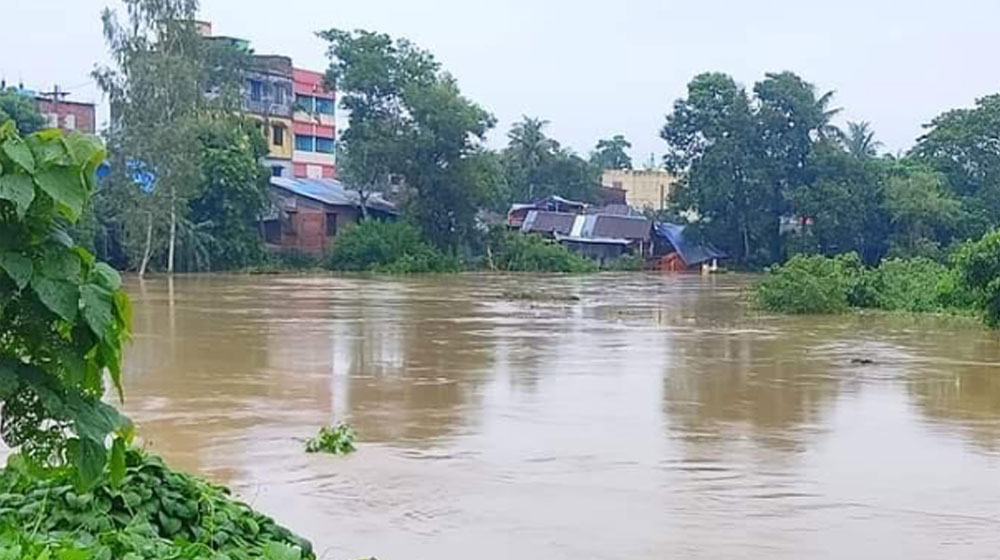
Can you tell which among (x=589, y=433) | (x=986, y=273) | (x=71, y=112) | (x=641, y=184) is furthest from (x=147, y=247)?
(x=641, y=184)

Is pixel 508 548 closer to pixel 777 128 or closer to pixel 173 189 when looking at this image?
pixel 173 189

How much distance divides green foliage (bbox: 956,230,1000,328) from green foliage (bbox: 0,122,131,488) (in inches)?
725

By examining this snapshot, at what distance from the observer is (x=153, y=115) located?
106 feet

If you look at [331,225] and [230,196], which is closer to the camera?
[230,196]

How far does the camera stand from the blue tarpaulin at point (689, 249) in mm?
46594

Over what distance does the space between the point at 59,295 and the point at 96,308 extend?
81mm

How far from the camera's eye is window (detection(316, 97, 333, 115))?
5031 cm

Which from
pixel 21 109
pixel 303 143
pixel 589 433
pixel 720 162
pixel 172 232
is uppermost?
pixel 303 143

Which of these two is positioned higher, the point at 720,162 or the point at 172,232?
the point at 720,162

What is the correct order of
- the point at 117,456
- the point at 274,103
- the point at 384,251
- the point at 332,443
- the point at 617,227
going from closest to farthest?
the point at 117,456, the point at 332,443, the point at 384,251, the point at 274,103, the point at 617,227

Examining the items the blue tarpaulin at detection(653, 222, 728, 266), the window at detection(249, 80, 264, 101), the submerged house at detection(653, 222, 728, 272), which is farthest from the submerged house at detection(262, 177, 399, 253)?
the blue tarpaulin at detection(653, 222, 728, 266)

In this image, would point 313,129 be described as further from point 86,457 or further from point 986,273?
point 86,457

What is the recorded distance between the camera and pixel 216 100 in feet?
124

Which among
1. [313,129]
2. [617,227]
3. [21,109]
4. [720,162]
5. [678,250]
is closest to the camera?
[21,109]
